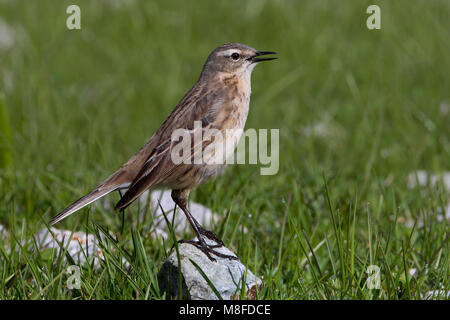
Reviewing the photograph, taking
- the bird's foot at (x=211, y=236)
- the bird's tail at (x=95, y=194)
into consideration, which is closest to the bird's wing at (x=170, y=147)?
the bird's tail at (x=95, y=194)

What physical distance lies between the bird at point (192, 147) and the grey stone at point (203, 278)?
14 centimetres

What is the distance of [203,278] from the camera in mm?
4023

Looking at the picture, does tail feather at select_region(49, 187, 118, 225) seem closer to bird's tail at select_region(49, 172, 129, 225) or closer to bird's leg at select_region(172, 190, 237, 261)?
bird's tail at select_region(49, 172, 129, 225)

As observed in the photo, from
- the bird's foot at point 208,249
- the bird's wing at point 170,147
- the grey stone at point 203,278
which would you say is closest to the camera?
the grey stone at point 203,278

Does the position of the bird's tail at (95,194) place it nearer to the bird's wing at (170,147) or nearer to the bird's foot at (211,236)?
the bird's wing at (170,147)

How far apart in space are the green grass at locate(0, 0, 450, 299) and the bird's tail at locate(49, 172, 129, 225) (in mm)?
165

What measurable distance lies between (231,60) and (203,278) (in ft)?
6.30

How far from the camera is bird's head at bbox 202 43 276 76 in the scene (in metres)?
5.23

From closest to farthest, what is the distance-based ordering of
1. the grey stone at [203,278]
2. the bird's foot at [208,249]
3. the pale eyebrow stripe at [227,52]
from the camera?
1. the grey stone at [203,278]
2. the bird's foot at [208,249]
3. the pale eyebrow stripe at [227,52]

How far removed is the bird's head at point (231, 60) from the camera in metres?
5.23

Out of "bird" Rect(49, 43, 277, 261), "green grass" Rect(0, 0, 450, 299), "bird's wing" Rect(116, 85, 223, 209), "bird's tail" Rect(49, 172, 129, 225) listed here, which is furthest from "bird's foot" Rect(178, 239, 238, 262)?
"bird's tail" Rect(49, 172, 129, 225)

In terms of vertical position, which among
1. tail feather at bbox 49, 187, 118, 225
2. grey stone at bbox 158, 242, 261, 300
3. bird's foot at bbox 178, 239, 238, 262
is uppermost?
tail feather at bbox 49, 187, 118, 225

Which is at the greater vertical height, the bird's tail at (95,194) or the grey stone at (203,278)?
the bird's tail at (95,194)
